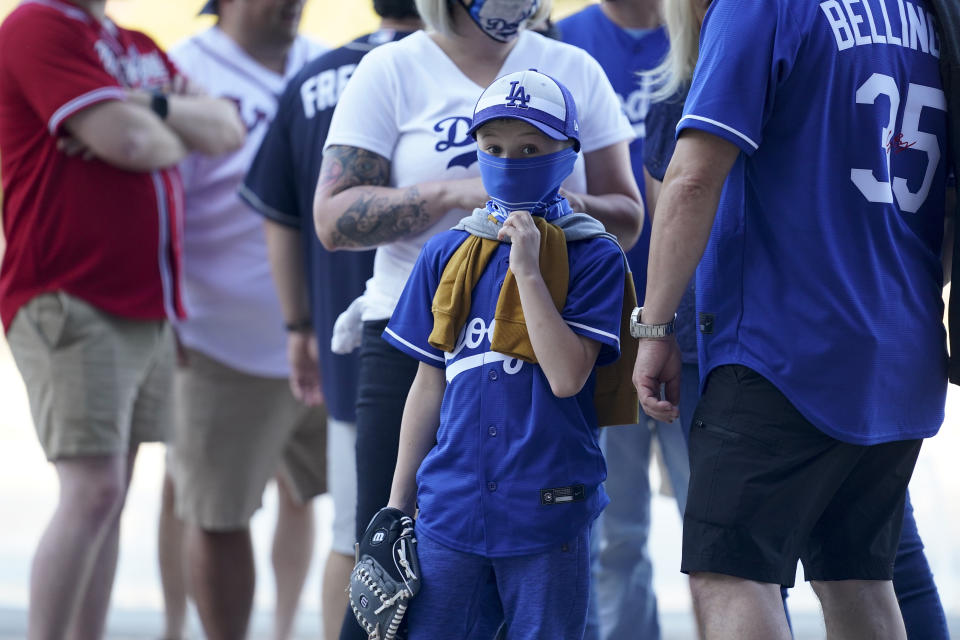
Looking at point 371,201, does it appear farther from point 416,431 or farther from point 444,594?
point 444,594

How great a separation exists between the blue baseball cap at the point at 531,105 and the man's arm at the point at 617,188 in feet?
1.32

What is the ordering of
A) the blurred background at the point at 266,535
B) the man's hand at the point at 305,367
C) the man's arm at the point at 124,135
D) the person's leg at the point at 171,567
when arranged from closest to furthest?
1. the man's arm at the point at 124,135
2. the man's hand at the point at 305,367
3. the person's leg at the point at 171,567
4. the blurred background at the point at 266,535

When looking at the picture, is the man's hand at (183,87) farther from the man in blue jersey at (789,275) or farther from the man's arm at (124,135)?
the man in blue jersey at (789,275)

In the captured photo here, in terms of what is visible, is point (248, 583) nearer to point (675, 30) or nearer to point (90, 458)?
point (90, 458)

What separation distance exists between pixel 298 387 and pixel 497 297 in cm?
150

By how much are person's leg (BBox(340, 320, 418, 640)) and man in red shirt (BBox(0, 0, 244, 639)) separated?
101cm

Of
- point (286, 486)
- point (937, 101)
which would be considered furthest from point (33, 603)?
point (937, 101)

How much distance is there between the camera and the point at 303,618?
4.61m

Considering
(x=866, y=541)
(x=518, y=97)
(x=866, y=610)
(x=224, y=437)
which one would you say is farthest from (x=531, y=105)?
(x=224, y=437)

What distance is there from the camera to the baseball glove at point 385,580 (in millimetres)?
2236

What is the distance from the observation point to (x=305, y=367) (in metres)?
3.67

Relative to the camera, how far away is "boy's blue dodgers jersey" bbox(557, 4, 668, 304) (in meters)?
3.34

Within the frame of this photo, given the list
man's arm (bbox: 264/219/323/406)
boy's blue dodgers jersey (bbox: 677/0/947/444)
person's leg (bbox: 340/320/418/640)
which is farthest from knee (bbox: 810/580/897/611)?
man's arm (bbox: 264/219/323/406)

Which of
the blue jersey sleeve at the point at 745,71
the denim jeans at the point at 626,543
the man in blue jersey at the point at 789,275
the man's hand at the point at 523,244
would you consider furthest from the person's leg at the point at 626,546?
the blue jersey sleeve at the point at 745,71
